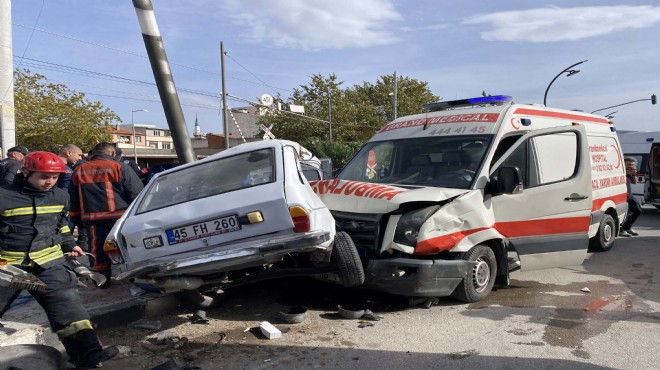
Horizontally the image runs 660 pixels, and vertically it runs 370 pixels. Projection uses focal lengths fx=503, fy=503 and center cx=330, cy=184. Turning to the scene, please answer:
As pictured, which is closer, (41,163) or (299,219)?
(41,163)

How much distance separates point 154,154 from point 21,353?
207ft

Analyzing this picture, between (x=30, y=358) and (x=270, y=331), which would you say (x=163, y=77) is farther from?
(x=30, y=358)

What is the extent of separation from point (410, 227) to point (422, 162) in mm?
1414

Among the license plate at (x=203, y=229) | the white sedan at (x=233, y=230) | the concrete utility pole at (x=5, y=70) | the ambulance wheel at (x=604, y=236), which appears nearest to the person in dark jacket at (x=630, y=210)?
the ambulance wheel at (x=604, y=236)

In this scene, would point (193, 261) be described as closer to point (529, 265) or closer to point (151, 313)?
point (151, 313)

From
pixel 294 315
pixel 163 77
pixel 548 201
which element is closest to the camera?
pixel 294 315

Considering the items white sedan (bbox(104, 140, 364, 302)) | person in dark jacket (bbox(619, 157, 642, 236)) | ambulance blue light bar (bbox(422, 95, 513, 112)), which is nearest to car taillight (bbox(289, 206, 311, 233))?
white sedan (bbox(104, 140, 364, 302))

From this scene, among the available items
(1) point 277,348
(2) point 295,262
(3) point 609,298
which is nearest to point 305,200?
(2) point 295,262

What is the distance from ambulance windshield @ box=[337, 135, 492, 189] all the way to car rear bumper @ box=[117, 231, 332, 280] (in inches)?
78.1

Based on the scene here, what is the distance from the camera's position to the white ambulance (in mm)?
4754

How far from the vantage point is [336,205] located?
16.6ft

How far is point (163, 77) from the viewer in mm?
7363

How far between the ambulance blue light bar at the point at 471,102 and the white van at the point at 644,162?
26.3 ft

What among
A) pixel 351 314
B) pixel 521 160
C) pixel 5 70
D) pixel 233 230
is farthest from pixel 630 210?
pixel 5 70
